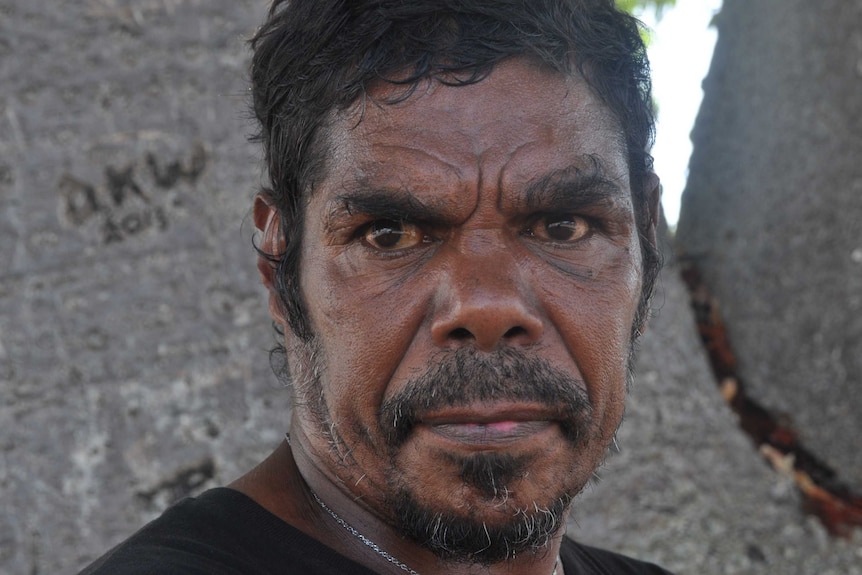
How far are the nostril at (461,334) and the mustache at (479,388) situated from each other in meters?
0.02

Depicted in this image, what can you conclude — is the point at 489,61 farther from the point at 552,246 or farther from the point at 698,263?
the point at 698,263

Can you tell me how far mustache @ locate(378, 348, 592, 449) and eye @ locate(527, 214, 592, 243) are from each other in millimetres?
273

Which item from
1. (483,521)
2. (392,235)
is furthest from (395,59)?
(483,521)

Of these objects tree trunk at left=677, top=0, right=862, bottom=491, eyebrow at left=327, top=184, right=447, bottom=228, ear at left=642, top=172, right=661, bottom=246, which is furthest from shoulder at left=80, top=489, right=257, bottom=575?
tree trunk at left=677, top=0, right=862, bottom=491

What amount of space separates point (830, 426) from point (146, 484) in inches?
97.9

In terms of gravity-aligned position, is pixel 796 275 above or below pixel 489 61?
below

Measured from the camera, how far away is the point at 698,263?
13.6 feet

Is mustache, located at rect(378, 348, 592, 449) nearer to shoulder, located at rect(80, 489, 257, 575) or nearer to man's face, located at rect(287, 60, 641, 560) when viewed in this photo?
man's face, located at rect(287, 60, 641, 560)

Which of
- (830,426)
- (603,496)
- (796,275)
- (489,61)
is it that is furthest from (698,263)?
A: (489,61)

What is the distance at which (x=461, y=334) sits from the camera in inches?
68.1

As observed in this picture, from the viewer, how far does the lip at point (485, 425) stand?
1706mm

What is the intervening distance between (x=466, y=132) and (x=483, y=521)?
710mm

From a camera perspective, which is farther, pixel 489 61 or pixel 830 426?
pixel 830 426

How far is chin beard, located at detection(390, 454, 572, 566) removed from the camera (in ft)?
5.60
